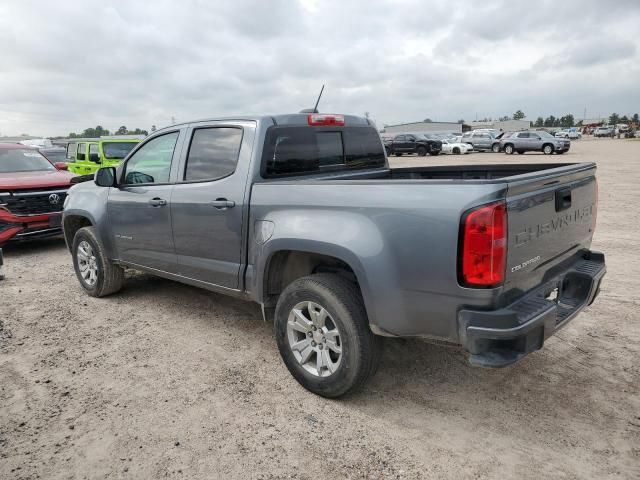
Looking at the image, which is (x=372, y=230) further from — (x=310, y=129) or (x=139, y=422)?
(x=139, y=422)

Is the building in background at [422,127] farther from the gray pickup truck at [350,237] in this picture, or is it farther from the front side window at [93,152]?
the gray pickup truck at [350,237]

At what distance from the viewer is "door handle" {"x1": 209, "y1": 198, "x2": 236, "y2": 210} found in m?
3.70

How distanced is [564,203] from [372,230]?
1.21m

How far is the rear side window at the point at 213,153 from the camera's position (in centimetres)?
384

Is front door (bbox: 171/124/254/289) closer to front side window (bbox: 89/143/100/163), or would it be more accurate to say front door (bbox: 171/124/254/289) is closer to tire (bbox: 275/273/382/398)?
tire (bbox: 275/273/382/398)

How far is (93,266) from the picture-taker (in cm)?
552

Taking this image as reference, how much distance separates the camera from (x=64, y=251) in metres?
8.27

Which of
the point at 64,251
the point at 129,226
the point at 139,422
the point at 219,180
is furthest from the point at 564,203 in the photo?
the point at 64,251

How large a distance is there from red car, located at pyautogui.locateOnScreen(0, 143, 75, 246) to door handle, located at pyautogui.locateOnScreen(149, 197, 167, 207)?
4.06m

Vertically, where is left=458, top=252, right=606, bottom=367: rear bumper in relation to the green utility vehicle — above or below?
below

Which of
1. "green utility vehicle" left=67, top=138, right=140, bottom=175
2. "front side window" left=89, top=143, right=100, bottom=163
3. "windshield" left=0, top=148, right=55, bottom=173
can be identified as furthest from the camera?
"front side window" left=89, top=143, right=100, bottom=163

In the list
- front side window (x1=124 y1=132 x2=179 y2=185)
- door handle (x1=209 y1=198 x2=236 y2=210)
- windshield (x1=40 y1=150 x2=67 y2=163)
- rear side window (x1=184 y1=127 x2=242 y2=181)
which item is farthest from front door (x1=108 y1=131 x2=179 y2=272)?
windshield (x1=40 y1=150 x2=67 y2=163)

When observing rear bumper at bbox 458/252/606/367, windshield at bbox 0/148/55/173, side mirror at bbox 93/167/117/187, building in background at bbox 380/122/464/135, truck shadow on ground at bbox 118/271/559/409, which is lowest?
truck shadow on ground at bbox 118/271/559/409

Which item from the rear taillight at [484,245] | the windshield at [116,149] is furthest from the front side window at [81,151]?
the rear taillight at [484,245]
